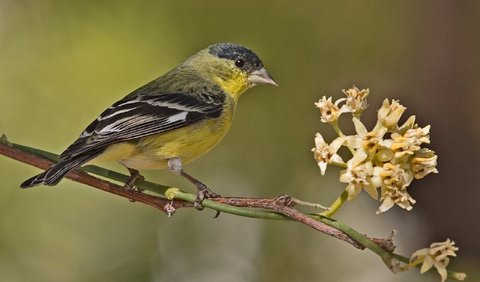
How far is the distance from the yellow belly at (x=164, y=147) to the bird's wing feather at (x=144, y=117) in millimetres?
28

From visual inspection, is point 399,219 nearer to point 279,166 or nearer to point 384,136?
point 279,166

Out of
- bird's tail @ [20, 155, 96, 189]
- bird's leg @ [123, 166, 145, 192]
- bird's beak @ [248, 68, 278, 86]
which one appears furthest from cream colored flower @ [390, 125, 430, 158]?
bird's beak @ [248, 68, 278, 86]

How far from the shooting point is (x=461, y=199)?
152 inches

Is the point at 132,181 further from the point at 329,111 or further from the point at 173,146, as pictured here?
the point at 329,111

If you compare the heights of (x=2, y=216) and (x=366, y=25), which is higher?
(x=366, y=25)

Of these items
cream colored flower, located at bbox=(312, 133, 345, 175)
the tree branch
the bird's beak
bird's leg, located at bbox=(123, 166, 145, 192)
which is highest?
the bird's beak

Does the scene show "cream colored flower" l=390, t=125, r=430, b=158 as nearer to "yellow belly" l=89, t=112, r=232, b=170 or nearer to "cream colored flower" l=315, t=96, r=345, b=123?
"cream colored flower" l=315, t=96, r=345, b=123

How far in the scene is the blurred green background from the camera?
130 inches

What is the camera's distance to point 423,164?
163 cm

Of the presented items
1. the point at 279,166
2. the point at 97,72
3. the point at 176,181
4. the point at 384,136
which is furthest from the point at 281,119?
the point at 384,136

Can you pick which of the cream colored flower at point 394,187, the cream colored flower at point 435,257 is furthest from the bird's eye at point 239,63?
the cream colored flower at point 435,257

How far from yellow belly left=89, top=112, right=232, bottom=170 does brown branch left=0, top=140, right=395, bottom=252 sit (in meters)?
0.52

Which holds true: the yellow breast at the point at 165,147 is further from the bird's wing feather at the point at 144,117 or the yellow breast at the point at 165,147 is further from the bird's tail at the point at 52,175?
the bird's tail at the point at 52,175

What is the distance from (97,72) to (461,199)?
1810mm
